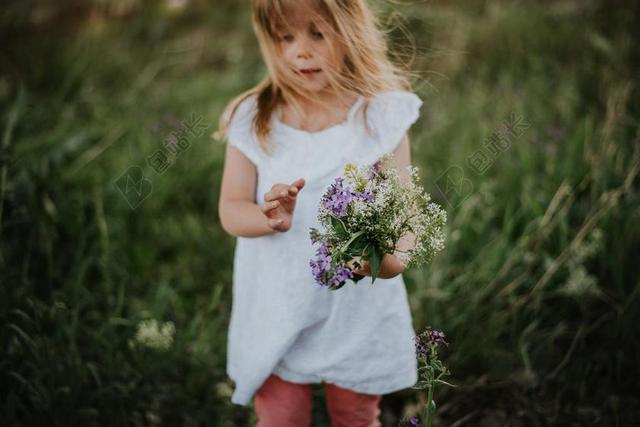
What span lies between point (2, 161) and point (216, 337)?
103cm

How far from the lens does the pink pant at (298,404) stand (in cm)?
172

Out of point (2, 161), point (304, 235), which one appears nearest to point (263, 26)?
point (304, 235)

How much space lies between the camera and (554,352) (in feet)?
7.50

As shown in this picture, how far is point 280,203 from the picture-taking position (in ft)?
4.39

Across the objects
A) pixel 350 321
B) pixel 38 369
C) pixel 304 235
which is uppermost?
pixel 304 235

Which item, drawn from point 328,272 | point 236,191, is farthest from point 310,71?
point 328,272

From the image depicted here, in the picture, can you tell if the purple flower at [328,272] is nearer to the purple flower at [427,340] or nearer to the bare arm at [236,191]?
the purple flower at [427,340]

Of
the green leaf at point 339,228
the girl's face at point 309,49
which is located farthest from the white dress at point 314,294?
the green leaf at point 339,228

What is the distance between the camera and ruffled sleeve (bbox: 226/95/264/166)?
1.62 m

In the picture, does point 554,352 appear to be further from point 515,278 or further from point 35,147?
point 35,147

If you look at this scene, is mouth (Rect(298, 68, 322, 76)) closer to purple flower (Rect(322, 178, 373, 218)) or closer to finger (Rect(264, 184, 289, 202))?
finger (Rect(264, 184, 289, 202))

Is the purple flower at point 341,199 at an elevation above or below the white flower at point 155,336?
above

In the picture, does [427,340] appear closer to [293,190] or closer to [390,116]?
[293,190]

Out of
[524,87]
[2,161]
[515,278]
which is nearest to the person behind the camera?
[2,161]
